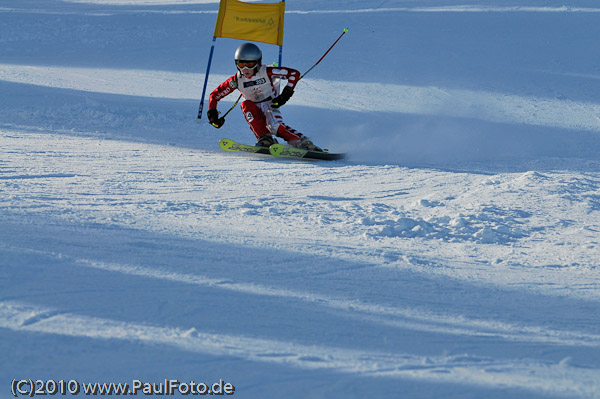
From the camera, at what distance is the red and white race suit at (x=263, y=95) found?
7.77 meters

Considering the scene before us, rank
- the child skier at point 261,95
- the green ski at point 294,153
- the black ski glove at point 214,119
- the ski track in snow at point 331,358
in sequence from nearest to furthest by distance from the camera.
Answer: the ski track in snow at point 331,358
the green ski at point 294,153
the child skier at point 261,95
the black ski glove at point 214,119

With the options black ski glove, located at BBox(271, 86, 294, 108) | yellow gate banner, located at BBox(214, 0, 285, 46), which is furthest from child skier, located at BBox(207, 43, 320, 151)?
yellow gate banner, located at BBox(214, 0, 285, 46)

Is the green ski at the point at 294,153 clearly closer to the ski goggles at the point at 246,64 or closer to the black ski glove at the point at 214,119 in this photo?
the black ski glove at the point at 214,119

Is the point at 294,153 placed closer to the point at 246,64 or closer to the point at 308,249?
the point at 246,64

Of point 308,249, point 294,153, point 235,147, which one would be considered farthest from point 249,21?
point 308,249

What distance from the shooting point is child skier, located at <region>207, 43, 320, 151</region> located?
762cm

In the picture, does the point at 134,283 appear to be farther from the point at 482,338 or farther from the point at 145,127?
the point at 145,127

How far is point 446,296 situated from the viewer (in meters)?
3.47

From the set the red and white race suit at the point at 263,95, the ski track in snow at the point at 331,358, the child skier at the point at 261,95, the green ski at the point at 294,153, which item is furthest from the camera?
the red and white race suit at the point at 263,95

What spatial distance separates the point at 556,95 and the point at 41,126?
8576mm

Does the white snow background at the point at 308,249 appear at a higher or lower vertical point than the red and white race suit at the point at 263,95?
lower

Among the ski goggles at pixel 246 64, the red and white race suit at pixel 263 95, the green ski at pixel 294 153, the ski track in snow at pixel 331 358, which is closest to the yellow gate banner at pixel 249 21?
the red and white race suit at pixel 263 95

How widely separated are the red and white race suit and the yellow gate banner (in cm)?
93

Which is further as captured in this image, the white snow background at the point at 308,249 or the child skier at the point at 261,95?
the child skier at the point at 261,95
